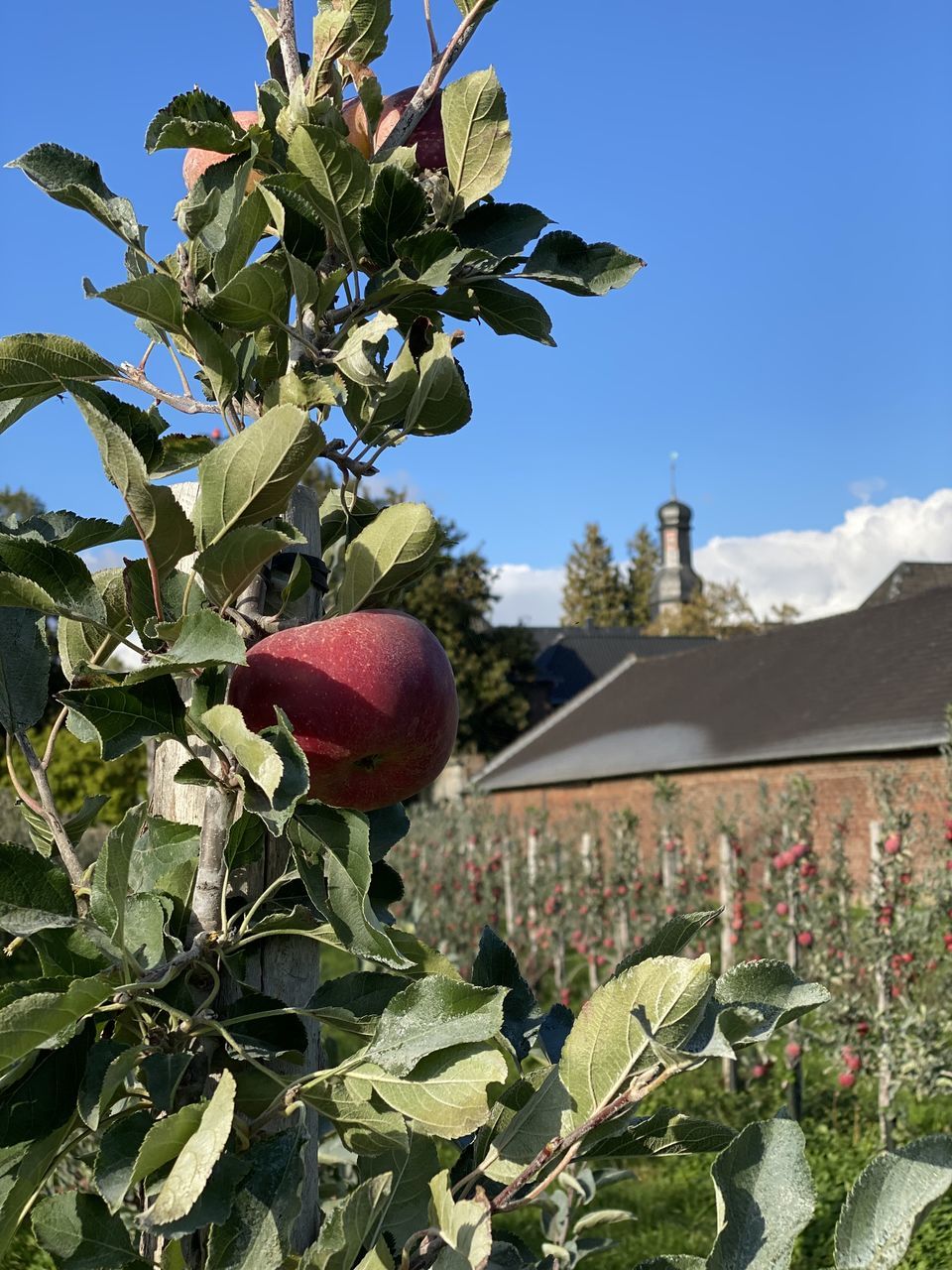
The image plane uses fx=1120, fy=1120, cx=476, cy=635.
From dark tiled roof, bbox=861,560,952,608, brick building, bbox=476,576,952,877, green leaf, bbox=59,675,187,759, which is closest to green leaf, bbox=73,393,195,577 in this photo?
green leaf, bbox=59,675,187,759

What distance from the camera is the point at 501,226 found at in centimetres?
127

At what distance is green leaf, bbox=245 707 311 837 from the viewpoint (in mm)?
766

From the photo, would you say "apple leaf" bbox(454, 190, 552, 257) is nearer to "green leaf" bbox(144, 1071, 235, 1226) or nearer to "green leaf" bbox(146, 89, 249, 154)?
"green leaf" bbox(146, 89, 249, 154)

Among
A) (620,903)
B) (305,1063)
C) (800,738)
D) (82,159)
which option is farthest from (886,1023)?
(800,738)

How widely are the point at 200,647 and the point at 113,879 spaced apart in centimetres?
20

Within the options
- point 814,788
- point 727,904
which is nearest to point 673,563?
point 814,788

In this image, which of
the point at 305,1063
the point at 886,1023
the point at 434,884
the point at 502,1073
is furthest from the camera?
the point at 434,884

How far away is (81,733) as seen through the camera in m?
0.94

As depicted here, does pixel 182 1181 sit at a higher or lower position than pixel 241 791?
lower

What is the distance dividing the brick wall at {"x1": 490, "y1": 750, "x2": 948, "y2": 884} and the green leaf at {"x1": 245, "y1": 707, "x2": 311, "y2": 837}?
11.1 meters

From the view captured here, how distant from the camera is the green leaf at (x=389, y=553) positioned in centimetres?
105

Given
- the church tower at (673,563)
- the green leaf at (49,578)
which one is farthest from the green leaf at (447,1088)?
the church tower at (673,563)

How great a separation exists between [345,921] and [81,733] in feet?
0.93

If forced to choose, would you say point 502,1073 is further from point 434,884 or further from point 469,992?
point 434,884
